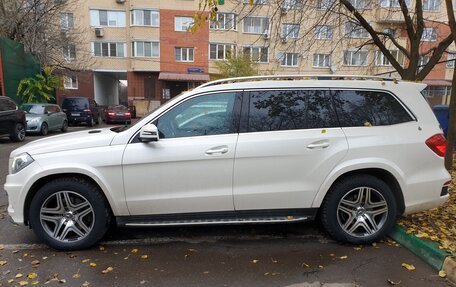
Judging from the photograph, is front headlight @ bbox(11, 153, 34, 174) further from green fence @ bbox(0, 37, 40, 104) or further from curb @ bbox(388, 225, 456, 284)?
green fence @ bbox(0, 37, 40, 104)

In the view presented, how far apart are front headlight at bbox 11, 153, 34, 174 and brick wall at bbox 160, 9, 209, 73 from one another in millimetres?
32823

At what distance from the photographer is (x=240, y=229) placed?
4656mm

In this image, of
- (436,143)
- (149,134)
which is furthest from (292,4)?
(149,134)

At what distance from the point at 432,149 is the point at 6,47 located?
1962cm

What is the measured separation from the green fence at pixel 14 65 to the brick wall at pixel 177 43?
1593 centimetres

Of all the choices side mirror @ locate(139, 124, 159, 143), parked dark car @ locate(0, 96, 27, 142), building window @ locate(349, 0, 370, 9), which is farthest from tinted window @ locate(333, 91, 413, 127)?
parked dark car @ locate(0, 96, 27, 142)

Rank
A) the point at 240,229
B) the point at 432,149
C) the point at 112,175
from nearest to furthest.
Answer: the point at 112,175 → the point at 432,149 → the point at 240,229

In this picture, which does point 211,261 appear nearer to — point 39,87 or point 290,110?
point 290,110

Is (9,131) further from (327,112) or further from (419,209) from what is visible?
(419,209)

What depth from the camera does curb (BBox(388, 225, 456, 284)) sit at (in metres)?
3.43

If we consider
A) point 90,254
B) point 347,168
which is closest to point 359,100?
point 347,168

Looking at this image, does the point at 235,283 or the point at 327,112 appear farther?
the point at 327,112

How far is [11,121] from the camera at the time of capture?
526 inches

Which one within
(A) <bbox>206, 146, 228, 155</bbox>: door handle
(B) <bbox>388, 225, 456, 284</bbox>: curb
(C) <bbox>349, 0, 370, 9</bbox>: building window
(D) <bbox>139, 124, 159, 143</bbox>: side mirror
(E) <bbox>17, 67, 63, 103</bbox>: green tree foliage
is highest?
(C) <bbox>349, 0, 370, 9</bbox>: building window
